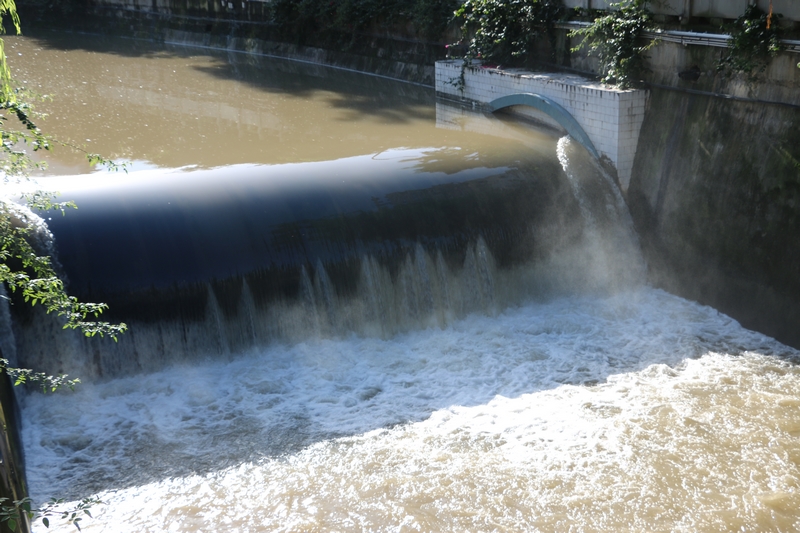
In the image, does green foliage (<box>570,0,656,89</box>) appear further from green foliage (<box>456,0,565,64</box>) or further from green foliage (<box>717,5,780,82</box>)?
green foliage (<box>456,0,565,64</box>)

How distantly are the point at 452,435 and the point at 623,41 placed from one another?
6121 mm

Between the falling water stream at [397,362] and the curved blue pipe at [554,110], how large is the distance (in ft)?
0.65

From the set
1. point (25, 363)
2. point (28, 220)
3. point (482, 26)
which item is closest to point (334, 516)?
point (25, 363)

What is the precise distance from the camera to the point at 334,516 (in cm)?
580

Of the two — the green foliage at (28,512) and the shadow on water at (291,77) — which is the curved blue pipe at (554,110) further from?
the green foliage at (28,512)

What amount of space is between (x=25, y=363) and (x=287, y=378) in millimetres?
2435

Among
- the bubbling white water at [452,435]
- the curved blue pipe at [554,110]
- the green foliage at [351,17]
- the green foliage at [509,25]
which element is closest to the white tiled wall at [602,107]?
the curved blue pipe at [554,110]

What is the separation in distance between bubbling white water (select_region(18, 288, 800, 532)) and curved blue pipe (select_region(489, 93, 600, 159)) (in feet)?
9.70

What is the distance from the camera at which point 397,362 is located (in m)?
8.08

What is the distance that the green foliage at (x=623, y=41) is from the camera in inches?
397

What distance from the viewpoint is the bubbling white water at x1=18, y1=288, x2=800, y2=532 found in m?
5.81

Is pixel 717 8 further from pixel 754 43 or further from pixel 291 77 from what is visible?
pixel 291 77

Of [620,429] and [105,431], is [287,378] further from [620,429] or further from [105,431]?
[620,429]

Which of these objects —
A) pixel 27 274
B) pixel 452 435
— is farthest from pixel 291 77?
pixel 27 274
